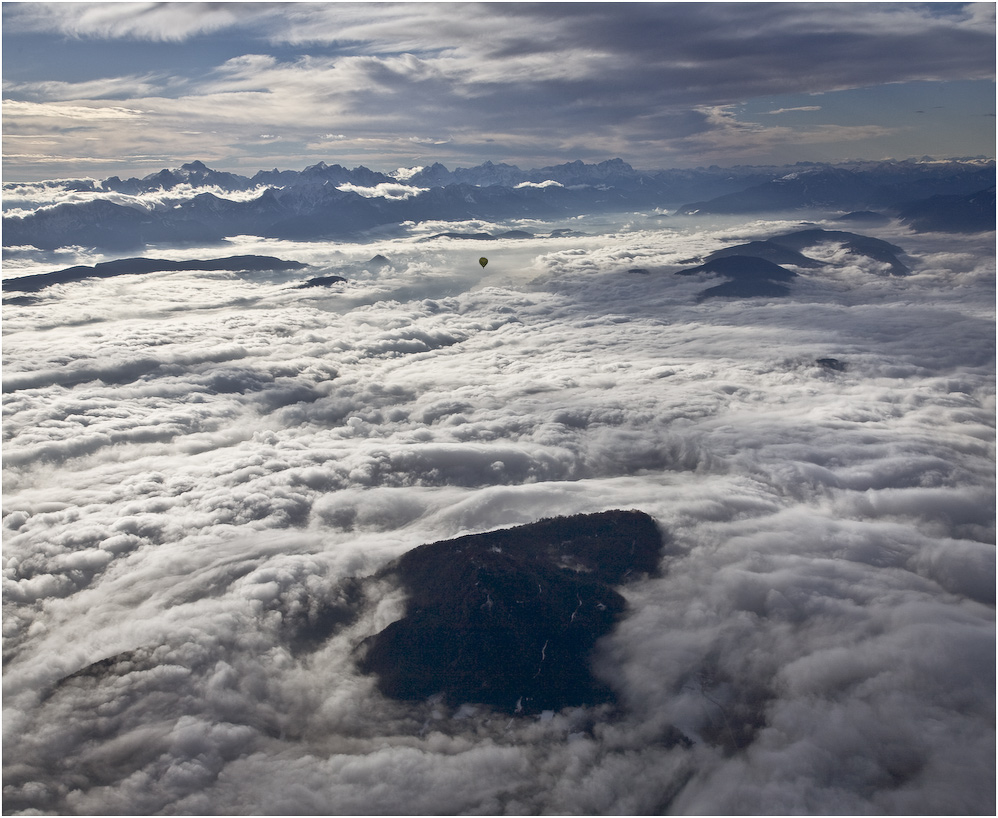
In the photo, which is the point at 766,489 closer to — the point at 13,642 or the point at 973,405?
the point at 973,405

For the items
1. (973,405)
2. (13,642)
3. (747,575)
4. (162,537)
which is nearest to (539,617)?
(747,575)

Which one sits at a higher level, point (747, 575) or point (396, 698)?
point (747, 575)

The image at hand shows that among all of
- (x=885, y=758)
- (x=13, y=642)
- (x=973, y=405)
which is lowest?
(x=885, y=758)

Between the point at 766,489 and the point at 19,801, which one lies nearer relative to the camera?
the point at 19,801

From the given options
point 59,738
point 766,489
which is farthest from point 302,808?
point 766,489

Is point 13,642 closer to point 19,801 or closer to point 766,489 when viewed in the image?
point 19,801

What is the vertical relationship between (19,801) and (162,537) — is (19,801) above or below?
below

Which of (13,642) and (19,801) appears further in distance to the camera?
(13,642)

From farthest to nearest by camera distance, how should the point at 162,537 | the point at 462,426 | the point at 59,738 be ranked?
the point at 462,426 < the point at 162,537 < the point at 59,738

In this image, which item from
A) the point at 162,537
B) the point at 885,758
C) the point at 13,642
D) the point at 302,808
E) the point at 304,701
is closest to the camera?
the point at 302,808
